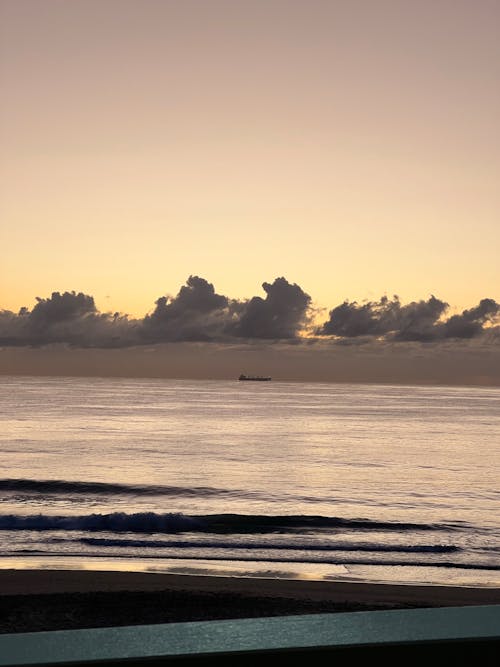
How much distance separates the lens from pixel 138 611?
11.2 metres

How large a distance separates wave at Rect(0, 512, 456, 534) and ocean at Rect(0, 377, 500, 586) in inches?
2.1

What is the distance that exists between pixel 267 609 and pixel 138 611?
1.94 metres

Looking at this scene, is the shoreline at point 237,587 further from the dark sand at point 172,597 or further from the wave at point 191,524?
the wave at point 191,524

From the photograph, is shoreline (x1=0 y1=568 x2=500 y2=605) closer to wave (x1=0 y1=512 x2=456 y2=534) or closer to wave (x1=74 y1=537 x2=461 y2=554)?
wave (x1=74 y1=537 x2=461 y2=554)

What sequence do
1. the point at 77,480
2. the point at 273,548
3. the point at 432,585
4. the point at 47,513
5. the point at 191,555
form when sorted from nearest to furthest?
the point at 432,585, the point at 191,555, the point at 273,548, the point at 47,513, the point at 77,480

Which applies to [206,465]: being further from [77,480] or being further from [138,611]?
[138,611]

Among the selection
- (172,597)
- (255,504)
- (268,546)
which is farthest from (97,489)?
(172,597)

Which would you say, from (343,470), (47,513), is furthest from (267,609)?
(343,470)

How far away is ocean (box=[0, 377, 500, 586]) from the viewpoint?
15.7 m

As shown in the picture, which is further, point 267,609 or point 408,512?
point 408,512

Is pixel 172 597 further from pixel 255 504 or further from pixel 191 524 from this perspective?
pixel 255 504

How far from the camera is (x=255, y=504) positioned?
26781mm

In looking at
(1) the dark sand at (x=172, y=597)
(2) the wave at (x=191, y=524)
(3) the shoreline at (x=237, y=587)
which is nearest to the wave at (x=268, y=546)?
(2) the wave at (x=191, y=524)

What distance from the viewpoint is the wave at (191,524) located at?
2033 centimetres
